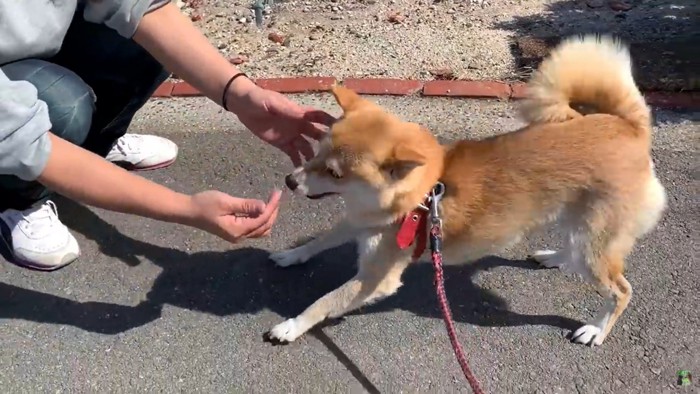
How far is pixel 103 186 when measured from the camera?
188cm

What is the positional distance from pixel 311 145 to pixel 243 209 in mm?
619

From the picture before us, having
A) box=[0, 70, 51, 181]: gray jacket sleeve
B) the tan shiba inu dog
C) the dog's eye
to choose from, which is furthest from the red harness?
box=[0, 70, 51, 181]: gray jacket sleeve

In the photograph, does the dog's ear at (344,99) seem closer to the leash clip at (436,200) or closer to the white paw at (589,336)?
the leash clip at (436,200)

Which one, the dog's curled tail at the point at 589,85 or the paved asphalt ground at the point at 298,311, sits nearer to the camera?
the dog's curled tail at the point at 589,85

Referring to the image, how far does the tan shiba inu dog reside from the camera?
85.6 inches

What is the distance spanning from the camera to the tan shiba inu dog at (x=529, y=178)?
217 cm

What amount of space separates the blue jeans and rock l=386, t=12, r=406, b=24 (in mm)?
1926

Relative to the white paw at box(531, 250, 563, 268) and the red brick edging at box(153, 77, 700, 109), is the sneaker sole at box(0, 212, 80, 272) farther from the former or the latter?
the white paw at box(531, 250, 563, 268)

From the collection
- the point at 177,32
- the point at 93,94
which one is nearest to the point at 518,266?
the point at 177,32

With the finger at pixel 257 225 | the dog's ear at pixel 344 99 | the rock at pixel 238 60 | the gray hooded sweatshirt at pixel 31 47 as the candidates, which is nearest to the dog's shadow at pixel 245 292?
the finger at pixel 257 225

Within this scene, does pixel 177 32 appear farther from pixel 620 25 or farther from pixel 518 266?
pixel 620 25

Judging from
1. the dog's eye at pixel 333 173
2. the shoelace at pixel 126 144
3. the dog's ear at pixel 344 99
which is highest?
the dog's ear at pixel 344 99

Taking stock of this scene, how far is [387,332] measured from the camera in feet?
8.11

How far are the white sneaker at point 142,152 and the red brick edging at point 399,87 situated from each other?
1.83 feet
